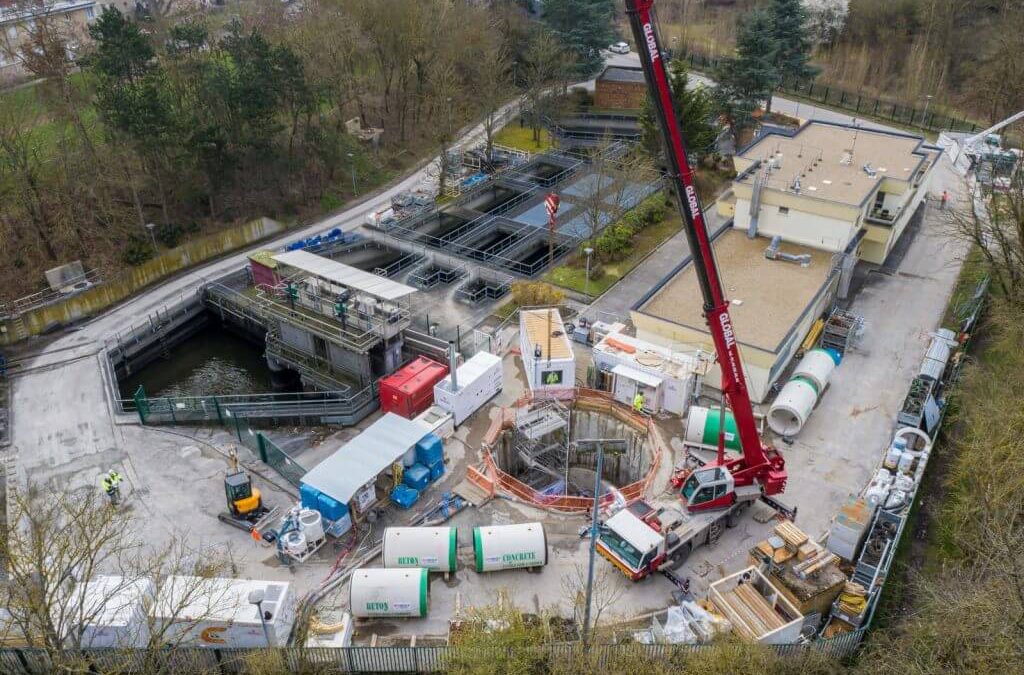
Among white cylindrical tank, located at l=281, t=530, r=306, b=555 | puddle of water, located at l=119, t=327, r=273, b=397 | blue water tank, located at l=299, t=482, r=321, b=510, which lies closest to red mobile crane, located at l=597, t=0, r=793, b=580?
blue water tank, located at l=299, t=482, r=321, b=510

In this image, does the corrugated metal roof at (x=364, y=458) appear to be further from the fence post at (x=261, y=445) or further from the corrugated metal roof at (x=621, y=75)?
the corrugated metal roof at (x=621, y=75)

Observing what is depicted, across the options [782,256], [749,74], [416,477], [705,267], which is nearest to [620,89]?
[749,74]

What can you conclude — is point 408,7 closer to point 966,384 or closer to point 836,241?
point 836,241

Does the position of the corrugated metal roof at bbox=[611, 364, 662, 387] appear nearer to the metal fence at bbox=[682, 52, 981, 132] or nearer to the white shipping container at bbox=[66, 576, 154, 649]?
the white shipping container at bbox=[66, 576, 154, 649]

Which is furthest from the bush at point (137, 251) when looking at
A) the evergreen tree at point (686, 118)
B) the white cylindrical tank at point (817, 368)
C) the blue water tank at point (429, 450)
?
the white cylindrical tank at point (817, 368)

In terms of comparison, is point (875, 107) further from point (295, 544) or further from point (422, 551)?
point (295, 544)

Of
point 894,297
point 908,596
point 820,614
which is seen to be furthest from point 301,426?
point 894,297

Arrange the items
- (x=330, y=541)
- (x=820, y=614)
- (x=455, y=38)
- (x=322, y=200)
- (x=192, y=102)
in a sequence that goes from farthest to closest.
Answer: (x=455, y=38), (x=322, y=200), (x=192, y=102), (x=330, y=541), (x=820, y=614)
